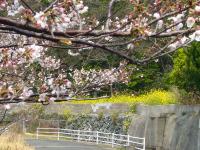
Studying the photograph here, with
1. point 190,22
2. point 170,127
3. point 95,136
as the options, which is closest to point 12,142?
point 170,127

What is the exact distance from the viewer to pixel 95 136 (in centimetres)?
2195

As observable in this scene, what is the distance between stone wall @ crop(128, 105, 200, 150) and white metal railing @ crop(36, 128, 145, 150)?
1.15 ft

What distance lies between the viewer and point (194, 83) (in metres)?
14.4

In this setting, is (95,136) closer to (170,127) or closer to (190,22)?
(170,127)

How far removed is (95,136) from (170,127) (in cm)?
772

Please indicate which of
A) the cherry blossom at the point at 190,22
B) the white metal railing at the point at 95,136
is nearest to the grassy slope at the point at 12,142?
the white metal railing at the point at 95,136

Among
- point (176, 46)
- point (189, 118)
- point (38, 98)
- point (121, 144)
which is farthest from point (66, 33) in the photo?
point (121, 144)

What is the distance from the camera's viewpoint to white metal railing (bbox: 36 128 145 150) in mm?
17439

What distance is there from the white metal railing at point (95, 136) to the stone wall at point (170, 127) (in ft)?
1.15

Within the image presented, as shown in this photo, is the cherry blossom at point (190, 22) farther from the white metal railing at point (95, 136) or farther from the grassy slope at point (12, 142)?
the white metal railing at point (95, 136)

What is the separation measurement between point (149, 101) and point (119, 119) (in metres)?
2.51

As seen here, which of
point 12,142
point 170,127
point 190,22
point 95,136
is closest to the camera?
point 190,22

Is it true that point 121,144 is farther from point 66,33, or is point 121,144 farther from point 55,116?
point 66,33

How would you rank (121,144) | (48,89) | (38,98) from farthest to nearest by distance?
(121,144)
(48,89)
(38,98)
